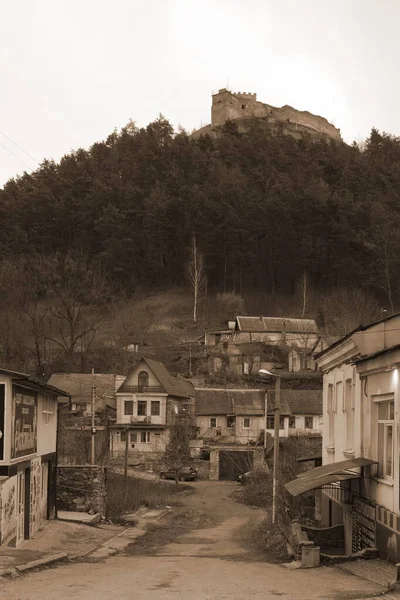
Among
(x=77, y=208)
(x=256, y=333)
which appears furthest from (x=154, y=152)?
(x=256, y=333)

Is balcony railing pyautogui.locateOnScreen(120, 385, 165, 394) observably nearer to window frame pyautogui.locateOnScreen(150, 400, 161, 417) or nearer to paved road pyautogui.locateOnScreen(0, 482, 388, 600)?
window frame pyautogui.locateOnScreen(150, 400, 161, 417)

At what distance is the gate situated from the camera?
53.8m

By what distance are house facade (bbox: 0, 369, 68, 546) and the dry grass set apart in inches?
189

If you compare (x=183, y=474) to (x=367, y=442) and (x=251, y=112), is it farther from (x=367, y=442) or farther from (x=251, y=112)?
(x=251, y=112)

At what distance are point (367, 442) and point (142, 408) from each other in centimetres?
4305

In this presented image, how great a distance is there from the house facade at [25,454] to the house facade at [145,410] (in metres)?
32.1

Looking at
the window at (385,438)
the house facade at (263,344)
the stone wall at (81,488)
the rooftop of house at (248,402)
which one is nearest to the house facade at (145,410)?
the rooftop of house at (248,402)

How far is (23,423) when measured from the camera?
2045 cm

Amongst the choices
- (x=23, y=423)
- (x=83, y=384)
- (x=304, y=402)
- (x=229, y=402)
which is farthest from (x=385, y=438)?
(x=83, y=384)

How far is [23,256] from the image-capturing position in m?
87.0

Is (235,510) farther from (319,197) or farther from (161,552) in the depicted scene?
(319,197)

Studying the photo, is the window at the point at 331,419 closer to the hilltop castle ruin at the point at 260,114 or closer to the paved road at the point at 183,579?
the paved road at the point at 183,579

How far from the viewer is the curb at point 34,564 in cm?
1522

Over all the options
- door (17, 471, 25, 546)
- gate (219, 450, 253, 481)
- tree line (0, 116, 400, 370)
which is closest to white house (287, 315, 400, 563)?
door (17, 471, 25, 546)
